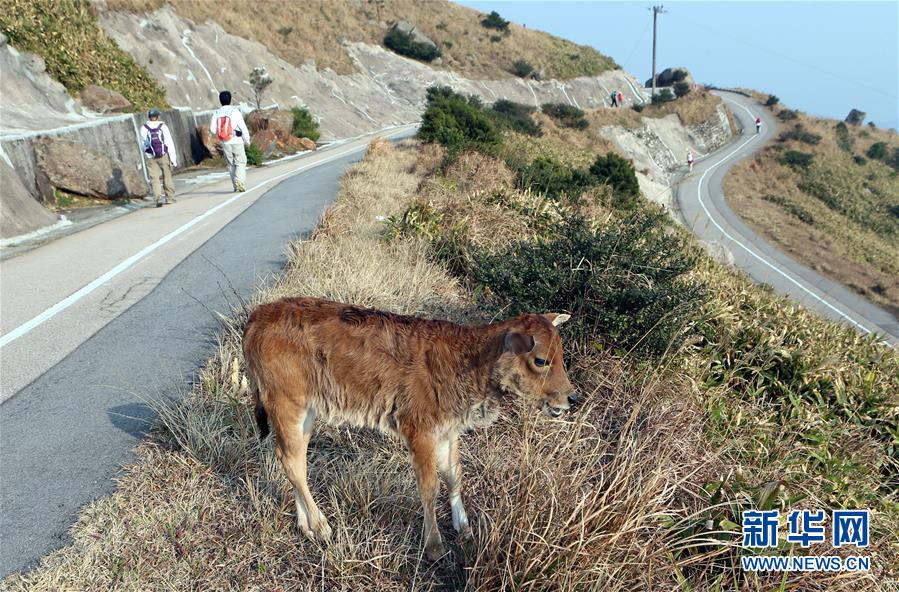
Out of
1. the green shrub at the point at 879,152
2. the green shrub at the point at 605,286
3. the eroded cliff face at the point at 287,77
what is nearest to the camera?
the green shrub at the point at 605,286

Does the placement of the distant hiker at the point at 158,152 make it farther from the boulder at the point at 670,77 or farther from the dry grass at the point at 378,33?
the boulder at the point at 670,77

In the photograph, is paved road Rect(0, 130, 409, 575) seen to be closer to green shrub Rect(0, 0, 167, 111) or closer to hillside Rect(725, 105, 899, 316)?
green shrub Rect(0, 0, 167, 111)

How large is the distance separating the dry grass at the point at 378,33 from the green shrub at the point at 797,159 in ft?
84.7

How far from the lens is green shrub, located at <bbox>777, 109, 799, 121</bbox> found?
74500mm

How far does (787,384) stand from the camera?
6.50 meters

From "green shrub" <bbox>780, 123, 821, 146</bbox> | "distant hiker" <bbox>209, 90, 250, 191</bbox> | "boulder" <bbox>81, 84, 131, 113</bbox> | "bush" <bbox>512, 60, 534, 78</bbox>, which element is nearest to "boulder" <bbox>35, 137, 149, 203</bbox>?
"distant hiker" <bbox>209, 90, 250, 191</bbox>

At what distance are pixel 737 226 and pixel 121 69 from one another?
35571 mm

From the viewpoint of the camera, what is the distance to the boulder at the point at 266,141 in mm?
25234

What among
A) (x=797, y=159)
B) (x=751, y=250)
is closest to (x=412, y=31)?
(x=797, y=159)

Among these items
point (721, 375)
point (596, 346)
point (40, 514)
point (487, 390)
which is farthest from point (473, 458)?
point (721, 375)

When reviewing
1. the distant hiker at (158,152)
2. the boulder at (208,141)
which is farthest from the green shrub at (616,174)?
the boulder at (208,141)

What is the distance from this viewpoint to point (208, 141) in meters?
22.3

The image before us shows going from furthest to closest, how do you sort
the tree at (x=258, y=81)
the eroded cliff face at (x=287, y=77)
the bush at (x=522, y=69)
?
the bush at (x=522, y=69)
the tree at (x=258, y=81)
the eroded cliff face at (x=287, y=77)

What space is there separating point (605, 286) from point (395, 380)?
9.53ft
